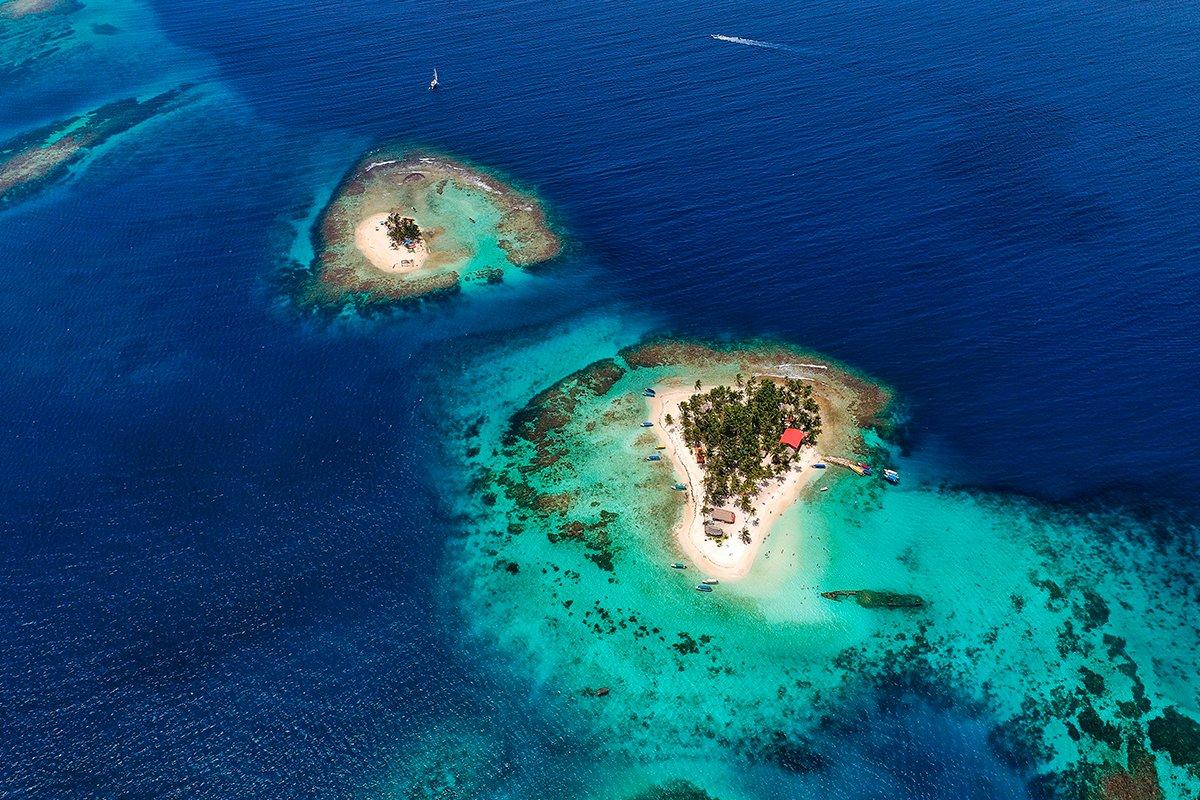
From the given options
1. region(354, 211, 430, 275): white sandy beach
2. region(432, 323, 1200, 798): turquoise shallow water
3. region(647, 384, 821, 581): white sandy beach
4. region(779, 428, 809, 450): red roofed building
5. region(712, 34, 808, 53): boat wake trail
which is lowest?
region(432, 323, 1200, 798): turquoise shallow water

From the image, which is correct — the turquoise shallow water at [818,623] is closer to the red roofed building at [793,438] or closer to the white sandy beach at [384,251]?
the red roofed building at [793,438]

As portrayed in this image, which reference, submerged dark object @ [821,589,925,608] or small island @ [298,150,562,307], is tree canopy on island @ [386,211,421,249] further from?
submerged dark object @ [821,589,925,608]

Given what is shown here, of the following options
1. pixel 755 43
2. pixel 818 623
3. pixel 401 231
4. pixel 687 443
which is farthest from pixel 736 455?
pixel 755 43

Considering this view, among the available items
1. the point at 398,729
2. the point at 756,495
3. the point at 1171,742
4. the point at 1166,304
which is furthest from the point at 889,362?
the point at 398,729

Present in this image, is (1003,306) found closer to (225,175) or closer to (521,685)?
(521,685)

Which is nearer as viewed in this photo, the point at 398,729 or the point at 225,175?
the point at 398,729

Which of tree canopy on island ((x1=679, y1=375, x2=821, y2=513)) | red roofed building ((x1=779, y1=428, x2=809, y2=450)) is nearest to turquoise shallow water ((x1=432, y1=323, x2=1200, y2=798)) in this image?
red roofed building ((x1=779, y1=428, x2=809, y2=450))
